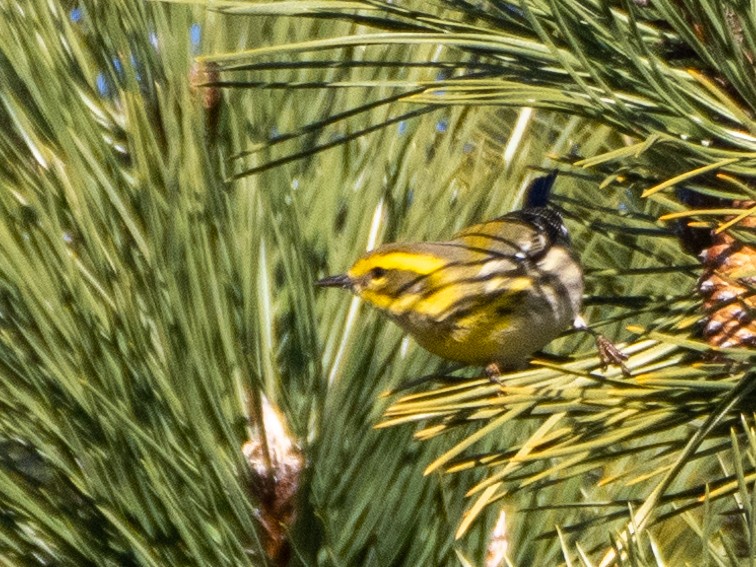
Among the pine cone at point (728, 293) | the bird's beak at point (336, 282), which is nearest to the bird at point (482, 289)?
the bird's beak at point (336, 282)

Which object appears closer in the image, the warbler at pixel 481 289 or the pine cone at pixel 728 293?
the pine cone at pixel 728 293

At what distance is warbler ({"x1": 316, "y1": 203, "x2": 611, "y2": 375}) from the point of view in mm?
1382

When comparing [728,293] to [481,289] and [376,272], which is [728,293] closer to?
[376,272]

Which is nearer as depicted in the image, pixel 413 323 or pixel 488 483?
pixel 488 483

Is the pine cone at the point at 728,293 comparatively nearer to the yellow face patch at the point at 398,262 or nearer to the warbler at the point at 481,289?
the warbler at the point at 481,289

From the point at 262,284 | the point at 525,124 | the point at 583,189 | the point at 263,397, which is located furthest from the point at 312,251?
the point at 583,189

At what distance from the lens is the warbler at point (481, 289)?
1382mm

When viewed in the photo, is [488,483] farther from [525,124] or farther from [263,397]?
[525,124]

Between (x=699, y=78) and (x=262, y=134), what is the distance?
0.51 metres

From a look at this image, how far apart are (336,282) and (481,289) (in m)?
Answer: 0.35

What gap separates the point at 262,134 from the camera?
1.32m

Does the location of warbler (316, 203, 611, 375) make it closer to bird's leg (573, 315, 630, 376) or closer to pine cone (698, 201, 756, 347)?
bird's leg (573, 315, 630, 376)

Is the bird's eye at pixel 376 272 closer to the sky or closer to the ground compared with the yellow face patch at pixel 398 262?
closer to the ground

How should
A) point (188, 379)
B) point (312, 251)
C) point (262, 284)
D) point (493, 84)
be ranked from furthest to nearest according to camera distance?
1. point (312, 251)
2. point (262, 284)
3. point (188, 379)
4. point (493, 84)
